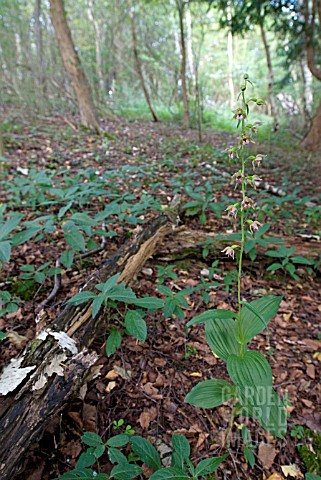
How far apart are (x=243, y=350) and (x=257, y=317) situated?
17 cm

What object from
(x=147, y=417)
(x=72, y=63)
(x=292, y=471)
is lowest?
(x=292, y=471)

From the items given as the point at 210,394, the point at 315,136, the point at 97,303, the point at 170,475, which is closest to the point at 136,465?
the point at 170,475

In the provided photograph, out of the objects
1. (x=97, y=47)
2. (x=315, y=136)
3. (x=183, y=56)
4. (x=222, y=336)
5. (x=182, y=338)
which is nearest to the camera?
(x=222, y=336)

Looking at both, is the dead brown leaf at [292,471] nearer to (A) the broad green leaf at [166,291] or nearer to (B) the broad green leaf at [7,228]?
(A) the broad green leaf at [166,291]

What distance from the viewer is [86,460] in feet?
4.13

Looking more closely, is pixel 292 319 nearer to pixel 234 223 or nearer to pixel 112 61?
pixel 234 223

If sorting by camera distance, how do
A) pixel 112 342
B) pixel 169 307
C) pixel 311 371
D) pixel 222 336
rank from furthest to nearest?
pixel 311 371, pixel 169 307, pixel 112 342, pixel 222 336

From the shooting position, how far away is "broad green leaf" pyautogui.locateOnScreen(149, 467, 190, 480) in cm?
112

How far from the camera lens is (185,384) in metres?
1.83

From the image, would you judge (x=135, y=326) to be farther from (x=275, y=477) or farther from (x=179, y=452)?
(x=275, y=477)

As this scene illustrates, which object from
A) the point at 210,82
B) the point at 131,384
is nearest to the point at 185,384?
the point at 131,384

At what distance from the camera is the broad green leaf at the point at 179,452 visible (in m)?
1.24

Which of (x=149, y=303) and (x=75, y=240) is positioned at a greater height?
(x=75, y=240)

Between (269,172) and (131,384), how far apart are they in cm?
525
